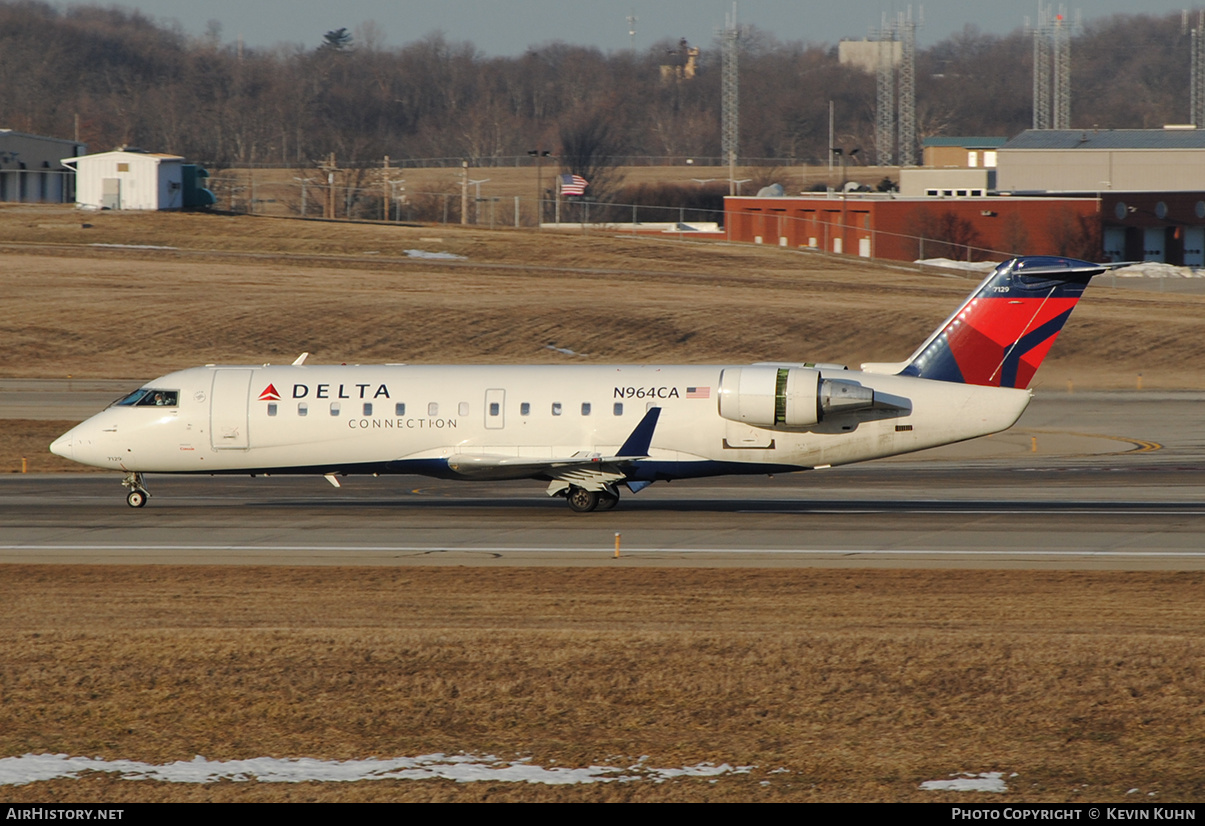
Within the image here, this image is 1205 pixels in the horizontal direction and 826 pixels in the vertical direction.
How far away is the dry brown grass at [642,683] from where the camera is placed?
46.0ft

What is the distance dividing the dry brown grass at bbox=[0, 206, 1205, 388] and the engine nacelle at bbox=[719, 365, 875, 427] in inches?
1301

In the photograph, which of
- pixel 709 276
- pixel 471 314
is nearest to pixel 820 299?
pixel 709 276

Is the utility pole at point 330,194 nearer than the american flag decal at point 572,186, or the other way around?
the american flag decal at point 572,186

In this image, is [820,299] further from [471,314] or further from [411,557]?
[411,557]

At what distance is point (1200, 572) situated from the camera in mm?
23266

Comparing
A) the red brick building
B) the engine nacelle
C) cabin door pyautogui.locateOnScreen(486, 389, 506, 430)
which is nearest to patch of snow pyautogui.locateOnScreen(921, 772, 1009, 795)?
the engine nacelle

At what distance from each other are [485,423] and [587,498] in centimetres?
285

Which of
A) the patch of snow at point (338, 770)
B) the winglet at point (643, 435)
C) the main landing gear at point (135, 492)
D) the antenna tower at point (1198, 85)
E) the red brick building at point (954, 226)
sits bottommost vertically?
the patch of snow at point (338, 770)

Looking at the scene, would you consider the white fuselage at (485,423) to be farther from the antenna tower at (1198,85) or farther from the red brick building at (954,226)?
the antenna tower at (1198,85)

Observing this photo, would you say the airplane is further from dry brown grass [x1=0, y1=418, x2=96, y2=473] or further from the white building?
the white building

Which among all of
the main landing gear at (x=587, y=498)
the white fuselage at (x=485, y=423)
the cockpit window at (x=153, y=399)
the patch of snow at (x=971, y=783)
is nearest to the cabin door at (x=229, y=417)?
the white fuselage at (x=485, y=423)

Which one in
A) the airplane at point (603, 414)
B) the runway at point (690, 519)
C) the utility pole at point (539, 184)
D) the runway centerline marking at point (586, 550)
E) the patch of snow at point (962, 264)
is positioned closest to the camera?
the runway centerline marking at point (586, 550)

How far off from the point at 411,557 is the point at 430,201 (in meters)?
127

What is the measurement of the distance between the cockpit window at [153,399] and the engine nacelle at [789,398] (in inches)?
491
